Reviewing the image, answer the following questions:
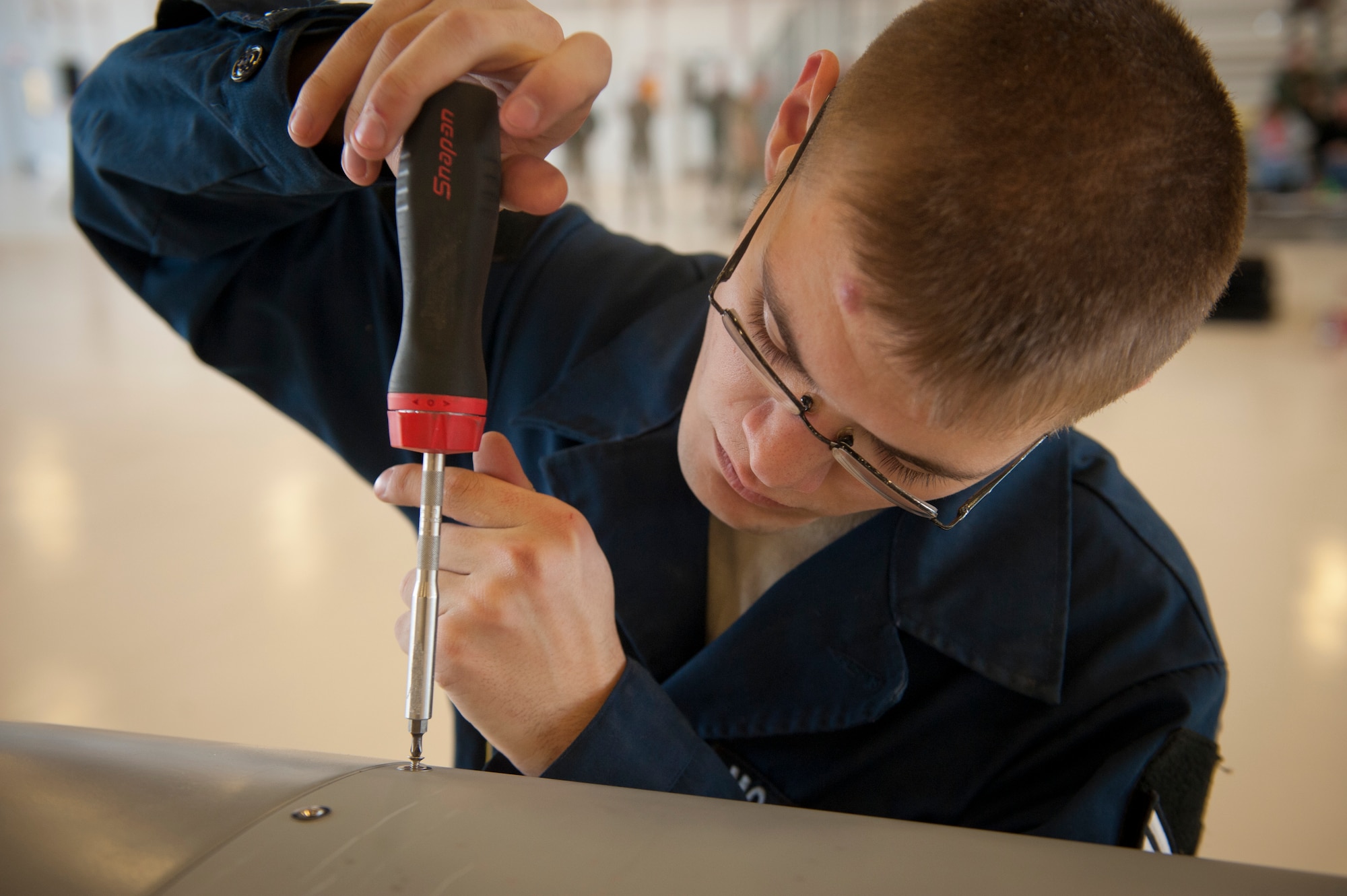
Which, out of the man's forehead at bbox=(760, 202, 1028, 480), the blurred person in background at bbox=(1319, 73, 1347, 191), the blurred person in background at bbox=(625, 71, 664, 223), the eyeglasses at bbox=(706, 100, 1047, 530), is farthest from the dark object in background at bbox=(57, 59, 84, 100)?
the blurred person in background at bbox=(1319, 73, 1347, 191)

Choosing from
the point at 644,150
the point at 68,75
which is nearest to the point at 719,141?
the point at 644,150

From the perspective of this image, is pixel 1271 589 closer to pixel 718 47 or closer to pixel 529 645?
pixel 529 645

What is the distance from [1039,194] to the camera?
59 cm

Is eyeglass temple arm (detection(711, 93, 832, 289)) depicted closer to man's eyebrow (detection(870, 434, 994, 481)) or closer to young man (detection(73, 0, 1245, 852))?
young man (detection(73, 0, 1245, 852))

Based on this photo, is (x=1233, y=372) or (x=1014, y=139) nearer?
(x=1014, y=139)

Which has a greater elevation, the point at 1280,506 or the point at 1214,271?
the point at 1214,271

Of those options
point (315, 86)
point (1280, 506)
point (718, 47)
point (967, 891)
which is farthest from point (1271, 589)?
point (718, 47)

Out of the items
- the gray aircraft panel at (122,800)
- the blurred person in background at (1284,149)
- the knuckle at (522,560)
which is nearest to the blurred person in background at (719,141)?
the blurred person in background at (1284,149)

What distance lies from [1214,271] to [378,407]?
34.1 inches

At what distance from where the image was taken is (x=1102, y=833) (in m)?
0.76

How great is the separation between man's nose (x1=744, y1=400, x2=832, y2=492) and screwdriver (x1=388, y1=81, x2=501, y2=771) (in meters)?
0.24

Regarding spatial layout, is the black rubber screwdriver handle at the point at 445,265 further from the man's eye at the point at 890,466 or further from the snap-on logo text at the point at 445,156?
the man's eye at the point at 890,466

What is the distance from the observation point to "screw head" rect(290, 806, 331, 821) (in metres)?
0.42

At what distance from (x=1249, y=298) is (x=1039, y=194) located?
228 inches
